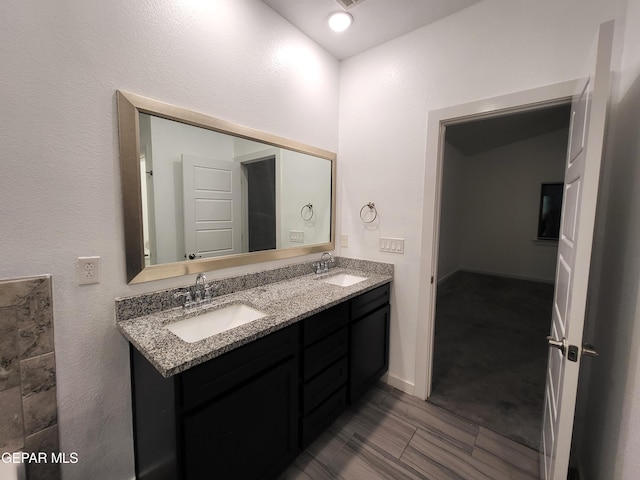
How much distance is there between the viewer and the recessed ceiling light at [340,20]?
172 cm

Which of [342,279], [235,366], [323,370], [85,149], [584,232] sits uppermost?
[85,149]

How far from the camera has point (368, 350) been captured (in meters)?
1.91

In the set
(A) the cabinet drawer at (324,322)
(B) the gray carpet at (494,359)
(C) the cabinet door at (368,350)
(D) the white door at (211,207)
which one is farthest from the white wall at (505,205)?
(D) the white door at (211,207)

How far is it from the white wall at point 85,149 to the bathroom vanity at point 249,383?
0.45ft

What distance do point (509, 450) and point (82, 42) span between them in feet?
9.65

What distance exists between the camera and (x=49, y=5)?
1.00m

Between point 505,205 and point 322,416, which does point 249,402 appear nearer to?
point 322,416

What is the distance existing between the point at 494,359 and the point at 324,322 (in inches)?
80.2

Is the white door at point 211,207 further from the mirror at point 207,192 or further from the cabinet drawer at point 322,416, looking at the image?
the cabinet drawer at point 322,416

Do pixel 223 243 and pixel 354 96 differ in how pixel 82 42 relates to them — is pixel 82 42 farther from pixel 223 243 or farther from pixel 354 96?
pixel 354 96

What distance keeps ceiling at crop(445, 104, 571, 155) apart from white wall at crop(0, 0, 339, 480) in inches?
147

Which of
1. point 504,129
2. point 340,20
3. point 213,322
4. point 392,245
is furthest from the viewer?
point 504,129

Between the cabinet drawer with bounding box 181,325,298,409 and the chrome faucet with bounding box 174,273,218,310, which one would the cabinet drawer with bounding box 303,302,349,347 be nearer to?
the cabinet drawer with bounding box 181,325,298,409

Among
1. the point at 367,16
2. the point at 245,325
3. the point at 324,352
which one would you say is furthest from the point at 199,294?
the point at 367,16
